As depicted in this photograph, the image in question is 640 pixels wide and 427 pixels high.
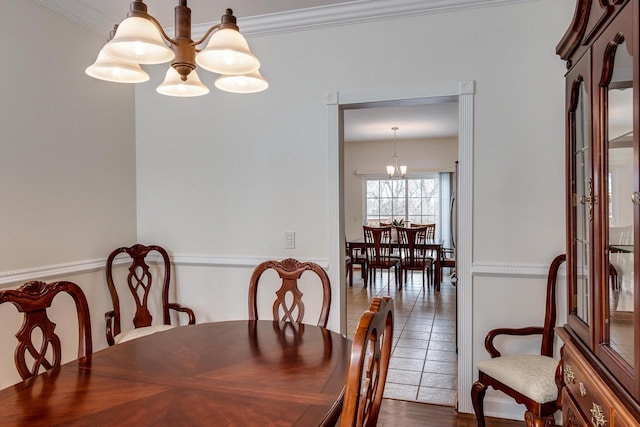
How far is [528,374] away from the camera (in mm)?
2100

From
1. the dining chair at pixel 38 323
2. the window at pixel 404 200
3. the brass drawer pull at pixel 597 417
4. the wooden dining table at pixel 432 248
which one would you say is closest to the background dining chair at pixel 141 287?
the dining chair at pixel 38 323

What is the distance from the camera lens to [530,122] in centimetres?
254

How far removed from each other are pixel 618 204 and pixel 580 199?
42 centimetres

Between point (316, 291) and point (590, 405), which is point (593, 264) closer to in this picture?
point (590, 405)

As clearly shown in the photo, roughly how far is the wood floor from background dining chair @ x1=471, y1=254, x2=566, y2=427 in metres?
0.32

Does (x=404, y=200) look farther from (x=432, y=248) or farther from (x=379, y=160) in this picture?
(x=432, y=248)

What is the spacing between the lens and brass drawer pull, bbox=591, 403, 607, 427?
1.29 metres

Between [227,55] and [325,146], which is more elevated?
[227,55]

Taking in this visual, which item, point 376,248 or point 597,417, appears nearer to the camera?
point 597,417

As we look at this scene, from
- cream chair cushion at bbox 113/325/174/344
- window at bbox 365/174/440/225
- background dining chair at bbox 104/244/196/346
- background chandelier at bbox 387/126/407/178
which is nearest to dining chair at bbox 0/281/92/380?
cream chair cushion at bbox 113/325/174/344

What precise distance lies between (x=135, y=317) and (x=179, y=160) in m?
1.20

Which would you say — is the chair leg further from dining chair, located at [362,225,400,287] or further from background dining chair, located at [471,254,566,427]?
dining chair, located at [362,225,400,287]

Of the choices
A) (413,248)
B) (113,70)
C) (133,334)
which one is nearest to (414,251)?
(413,248)

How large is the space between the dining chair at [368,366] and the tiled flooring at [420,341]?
1.86 metres
